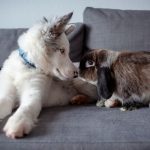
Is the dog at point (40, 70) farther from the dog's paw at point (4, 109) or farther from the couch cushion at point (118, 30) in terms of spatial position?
the couch cushion at point (118, 30)

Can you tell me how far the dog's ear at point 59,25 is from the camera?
1.34 metres

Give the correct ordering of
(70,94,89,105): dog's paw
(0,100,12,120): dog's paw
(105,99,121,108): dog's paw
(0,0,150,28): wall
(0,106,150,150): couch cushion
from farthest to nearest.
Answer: (0,0,150,28): wall
(70,94,89,105): dog's paw
(105,99,121,108): dog's paw
(0,100,12,120): dog's paw
(0,106,150,150): couch cushion

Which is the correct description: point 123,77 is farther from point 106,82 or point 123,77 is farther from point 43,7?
point 43,7

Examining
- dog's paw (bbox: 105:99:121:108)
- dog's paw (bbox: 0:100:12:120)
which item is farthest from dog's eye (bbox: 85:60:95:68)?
dog's paw (bbox: 0:100:12:120)

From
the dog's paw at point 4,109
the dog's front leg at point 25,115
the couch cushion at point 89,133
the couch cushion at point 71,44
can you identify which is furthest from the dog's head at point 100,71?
the couch cushion at point 71,44

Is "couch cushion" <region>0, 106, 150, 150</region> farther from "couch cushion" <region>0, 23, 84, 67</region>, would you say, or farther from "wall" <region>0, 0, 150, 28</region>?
"wall" <region>0, 0, 150, 28</region>

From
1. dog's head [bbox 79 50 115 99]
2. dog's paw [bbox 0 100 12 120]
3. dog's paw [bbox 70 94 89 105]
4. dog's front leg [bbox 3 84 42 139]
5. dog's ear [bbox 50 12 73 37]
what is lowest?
dog's paw [bbox 70 94 89 105]

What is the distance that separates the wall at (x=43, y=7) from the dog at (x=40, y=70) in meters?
0.67

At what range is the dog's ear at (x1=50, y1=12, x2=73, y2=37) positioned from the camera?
4.39 feet

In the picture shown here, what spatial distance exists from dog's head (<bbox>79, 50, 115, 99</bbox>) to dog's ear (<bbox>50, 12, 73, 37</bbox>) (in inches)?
Result: 6.7

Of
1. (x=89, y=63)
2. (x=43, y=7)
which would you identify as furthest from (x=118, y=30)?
(x=43, y=7)

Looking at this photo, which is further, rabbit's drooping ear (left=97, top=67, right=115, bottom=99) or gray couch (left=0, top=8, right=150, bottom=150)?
rabbit's drooping ear (left=97, top=67, right=115, bottom=99)

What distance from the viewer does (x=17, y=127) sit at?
3.47 ft

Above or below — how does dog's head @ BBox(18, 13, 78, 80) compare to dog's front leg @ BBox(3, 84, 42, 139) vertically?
above
